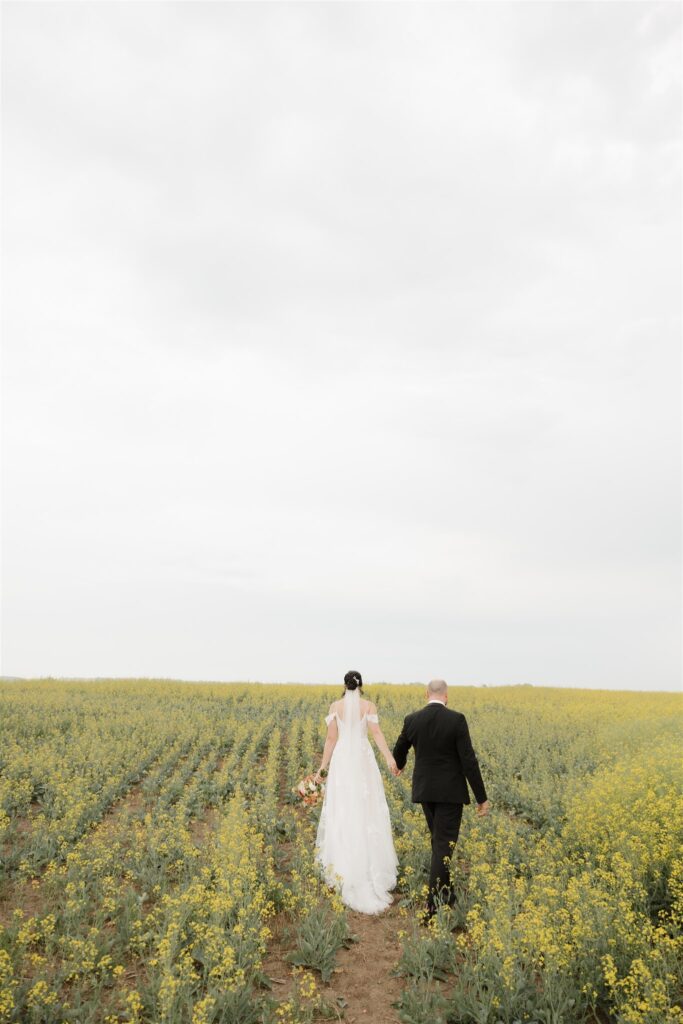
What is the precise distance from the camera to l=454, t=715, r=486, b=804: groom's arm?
29.0ft

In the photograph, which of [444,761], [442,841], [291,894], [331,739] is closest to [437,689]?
[444,761]

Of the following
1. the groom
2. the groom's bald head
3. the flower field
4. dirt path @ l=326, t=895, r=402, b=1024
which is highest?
the groom's bald head

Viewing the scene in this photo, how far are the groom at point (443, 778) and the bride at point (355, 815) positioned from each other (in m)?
0.67

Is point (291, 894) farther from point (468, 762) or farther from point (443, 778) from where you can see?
point (468, 762)

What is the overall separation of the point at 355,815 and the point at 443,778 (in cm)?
198

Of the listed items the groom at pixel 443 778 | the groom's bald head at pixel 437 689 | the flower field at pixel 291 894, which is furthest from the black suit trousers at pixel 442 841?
the groom's bald head at pixel 437 689

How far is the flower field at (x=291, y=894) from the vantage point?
6.76 metres

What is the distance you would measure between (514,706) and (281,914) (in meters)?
23.0

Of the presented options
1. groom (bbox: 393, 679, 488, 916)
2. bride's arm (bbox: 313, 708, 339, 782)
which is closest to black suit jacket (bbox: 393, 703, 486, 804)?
groom (bbox: 393, 679, 488, 916)

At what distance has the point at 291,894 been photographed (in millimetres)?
9156

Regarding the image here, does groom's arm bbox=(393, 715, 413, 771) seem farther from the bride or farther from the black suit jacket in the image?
the black suit jacket

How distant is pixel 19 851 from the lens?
36.6 feet

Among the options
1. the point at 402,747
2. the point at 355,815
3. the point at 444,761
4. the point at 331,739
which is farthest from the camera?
the point at 331,739

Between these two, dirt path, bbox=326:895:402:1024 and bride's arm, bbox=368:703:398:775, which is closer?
dirt path, bbox=326:895:402:1024
